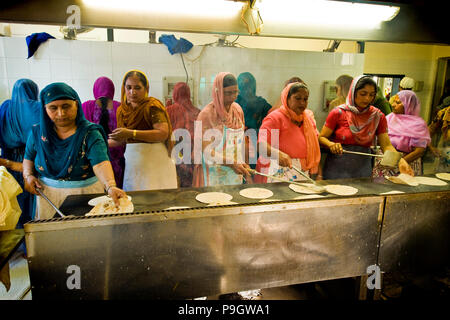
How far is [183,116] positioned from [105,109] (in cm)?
75

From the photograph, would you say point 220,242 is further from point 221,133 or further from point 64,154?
point 221,133

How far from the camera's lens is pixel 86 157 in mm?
2012

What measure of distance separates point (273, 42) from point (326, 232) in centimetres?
347

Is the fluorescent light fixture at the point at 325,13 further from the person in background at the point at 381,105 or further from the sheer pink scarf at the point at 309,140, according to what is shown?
the person in background at the point at 381,105

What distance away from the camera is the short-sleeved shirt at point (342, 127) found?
274 cm

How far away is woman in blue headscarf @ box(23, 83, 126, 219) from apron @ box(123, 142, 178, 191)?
2.21 ft

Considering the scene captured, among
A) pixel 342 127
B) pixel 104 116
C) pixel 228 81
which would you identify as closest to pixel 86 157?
pixel 104 116

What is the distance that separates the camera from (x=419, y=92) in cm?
493

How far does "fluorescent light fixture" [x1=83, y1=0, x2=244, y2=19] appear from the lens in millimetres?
2217

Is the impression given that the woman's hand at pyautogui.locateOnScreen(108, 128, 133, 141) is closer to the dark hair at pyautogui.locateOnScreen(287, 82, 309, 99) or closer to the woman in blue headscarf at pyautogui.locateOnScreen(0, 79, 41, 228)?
the woman in blue headscarf at pyautogui.locateOnScreen(0, 79, 41, 228)

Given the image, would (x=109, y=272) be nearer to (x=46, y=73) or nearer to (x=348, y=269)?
(x=348, y=269)

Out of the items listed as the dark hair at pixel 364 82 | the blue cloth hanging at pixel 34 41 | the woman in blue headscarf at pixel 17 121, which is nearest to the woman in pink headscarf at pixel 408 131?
the dark hair at pixel 364 82

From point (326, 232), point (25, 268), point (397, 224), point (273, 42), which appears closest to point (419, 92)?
point (273, 42)

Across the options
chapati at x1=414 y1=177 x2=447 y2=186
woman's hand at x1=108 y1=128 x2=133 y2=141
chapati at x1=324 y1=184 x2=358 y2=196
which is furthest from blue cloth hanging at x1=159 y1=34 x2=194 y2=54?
chapati at x1=414 y1=177 x2=447 y2=186
